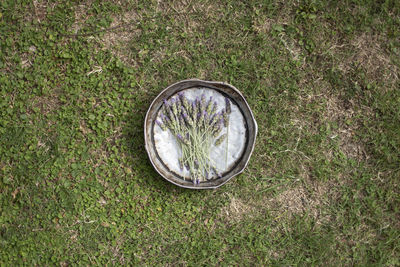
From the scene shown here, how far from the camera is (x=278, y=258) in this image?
3.88m

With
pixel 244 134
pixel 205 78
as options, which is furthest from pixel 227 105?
pixel 205 78

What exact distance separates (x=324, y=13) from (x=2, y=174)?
Answer: 12.2ft

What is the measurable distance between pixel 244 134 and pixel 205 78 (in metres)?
0.73

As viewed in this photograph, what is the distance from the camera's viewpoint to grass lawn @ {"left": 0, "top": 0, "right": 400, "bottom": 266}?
3768mm

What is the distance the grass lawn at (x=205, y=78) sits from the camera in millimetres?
3768

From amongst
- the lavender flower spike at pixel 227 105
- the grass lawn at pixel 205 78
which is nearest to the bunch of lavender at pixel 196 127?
the lavender flower spike at pixel 227 105

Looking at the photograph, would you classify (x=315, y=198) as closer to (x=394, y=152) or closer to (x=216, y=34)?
(x=394, y=152)

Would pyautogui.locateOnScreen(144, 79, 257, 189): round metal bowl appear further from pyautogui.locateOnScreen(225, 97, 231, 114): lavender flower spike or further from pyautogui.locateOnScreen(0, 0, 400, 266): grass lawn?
pyautogui.locateOnScreen(0, 0, 400, 266): grass lawn

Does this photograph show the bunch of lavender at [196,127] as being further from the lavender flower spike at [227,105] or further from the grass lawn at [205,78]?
the grass lawn at [205,78]

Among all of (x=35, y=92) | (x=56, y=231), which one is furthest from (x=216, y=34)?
(x=56, y=231)

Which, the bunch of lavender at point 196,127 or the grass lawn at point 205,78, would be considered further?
the grass lawn at point 205,78

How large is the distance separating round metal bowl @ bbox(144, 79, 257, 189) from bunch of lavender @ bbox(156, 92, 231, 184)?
61 millimetres

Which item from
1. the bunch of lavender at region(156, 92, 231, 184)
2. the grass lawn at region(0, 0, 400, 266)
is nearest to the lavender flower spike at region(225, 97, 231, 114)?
the bunch of lavender at region(156, 92, 231, 184)

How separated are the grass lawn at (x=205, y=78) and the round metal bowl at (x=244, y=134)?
23cm
